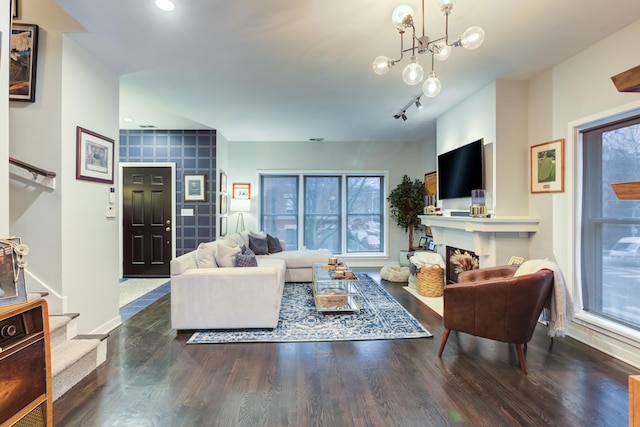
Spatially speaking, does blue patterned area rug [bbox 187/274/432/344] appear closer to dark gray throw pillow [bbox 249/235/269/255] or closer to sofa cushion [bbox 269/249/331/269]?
sofa cushion [bbox 269/249/331/269]

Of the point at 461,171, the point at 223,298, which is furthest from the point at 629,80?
the point at 461,171

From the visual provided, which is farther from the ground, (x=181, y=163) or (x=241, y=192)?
(x=181, y=163)

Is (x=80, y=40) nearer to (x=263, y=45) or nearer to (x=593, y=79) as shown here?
(x=263, y=45)

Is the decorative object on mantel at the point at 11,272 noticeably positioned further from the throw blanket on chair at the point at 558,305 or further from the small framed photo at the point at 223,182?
the small framed photo at the point at 223,182

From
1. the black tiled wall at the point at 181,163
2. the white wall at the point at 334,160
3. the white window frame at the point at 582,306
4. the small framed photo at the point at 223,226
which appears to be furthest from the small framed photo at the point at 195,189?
the white window frame at the point at 582,306

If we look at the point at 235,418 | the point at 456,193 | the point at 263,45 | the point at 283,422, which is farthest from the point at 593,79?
the point at 235,418

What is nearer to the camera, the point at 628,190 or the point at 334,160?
the point at 628,190

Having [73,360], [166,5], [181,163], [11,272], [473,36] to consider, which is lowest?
[73,360]

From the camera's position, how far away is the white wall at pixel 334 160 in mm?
6520

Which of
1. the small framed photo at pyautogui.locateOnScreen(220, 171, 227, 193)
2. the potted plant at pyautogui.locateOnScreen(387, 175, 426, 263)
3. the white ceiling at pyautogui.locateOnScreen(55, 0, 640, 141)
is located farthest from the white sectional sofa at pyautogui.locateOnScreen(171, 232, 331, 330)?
the potted plant at pyautogui.locateOnScreen(387, 175, 426, 263)

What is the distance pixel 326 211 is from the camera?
677cm

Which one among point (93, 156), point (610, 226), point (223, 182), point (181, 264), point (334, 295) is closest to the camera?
point (610, 226)

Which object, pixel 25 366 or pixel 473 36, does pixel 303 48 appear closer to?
pixel 473 36

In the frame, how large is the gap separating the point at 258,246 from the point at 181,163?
2.08 m
